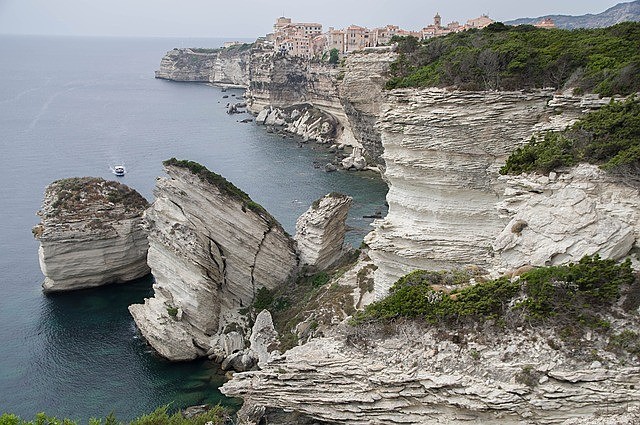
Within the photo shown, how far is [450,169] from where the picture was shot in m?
24.1

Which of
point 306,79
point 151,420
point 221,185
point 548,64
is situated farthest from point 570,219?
point 306,79

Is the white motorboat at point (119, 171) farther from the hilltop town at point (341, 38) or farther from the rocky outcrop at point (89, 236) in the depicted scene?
the hilltop town at point (341, 38)

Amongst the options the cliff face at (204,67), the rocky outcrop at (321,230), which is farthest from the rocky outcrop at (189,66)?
the rocky outcrop at (321,230)

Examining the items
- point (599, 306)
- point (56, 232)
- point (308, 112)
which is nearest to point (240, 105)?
point (308, 112)

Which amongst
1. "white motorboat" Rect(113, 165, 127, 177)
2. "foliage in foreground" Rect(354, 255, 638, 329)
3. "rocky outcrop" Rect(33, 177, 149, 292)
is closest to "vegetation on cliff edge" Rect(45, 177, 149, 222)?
"rocky outcrop" Rect(33, 177, 149, 292)

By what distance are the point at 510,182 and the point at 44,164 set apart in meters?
64.0

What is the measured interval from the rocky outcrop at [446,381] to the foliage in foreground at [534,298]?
524mm

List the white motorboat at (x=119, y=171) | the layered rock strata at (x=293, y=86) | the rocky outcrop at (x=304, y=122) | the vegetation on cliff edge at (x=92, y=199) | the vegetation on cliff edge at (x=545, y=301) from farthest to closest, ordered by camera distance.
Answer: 1. the layered rock strata at (x=293, y=86)
2. the rocky outcrop at (x=304, y=122)
3. the white motorboat at (x=119, y=171)
4. the vegetation on cliff edge at (x=92, y=199)
5. the vegetation on cliff edge at (x=545, y=301)

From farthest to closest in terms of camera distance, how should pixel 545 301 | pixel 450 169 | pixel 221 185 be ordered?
pixel 221 185, pixel 450 169, pixel 545 301

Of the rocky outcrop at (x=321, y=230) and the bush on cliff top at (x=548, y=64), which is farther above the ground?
the bush on cliff top at (x=548, y=64)

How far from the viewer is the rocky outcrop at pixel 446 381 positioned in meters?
14.0

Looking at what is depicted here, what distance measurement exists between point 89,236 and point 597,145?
32.6 metres

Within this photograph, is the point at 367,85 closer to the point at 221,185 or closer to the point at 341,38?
the point at 221,185

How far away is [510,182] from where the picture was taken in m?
19.5
